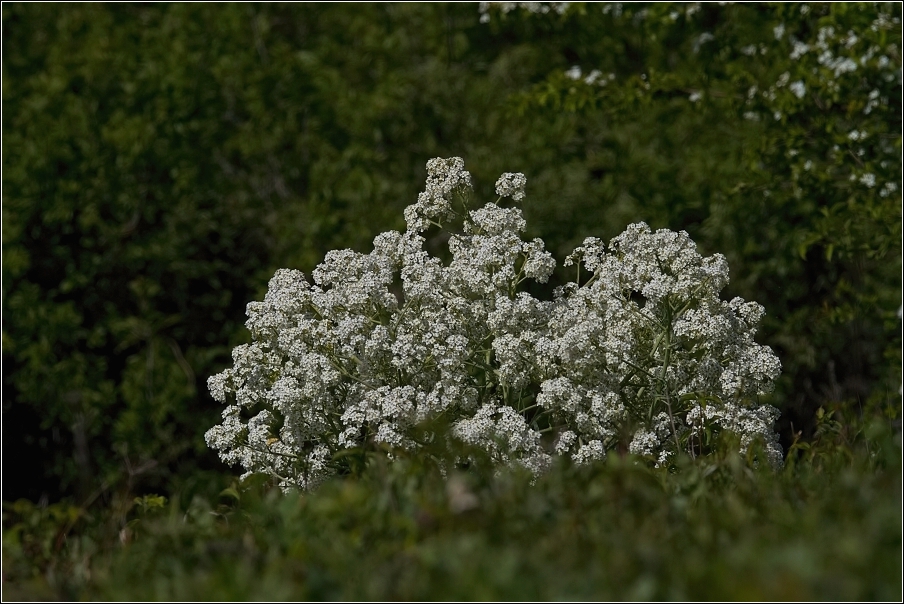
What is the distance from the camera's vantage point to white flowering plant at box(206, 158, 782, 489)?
3744 millimetres

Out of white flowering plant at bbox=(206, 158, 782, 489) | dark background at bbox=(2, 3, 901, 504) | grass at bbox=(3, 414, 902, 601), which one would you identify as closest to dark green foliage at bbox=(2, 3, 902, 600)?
dark background at bbox=(2, 3, 901, 504)

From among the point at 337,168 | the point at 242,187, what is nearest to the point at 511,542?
the point at 337,168

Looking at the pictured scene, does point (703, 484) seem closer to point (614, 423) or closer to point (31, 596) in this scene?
point (614, 423)

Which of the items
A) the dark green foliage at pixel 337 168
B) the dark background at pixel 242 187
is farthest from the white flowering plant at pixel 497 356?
the dark background at pixel 242 187

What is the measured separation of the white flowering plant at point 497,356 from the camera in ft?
12.3

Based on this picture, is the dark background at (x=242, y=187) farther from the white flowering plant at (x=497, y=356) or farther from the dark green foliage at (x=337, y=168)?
the white flowering plant at (x=497, y=356)

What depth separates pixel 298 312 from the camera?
400 cm

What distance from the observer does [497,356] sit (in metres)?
3.78

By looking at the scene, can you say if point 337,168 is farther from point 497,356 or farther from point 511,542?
point 511,542

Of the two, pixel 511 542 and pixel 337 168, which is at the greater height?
pixel 337 168

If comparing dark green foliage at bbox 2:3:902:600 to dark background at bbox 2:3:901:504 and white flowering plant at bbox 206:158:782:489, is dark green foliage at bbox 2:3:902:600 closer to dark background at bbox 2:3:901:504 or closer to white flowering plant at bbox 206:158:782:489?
dark background at bbox 2:3:901:504

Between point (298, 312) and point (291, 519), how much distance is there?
5.00 ft

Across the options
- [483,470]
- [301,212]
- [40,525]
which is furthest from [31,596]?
[301,212]

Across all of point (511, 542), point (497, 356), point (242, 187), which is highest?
point (242, 187)
